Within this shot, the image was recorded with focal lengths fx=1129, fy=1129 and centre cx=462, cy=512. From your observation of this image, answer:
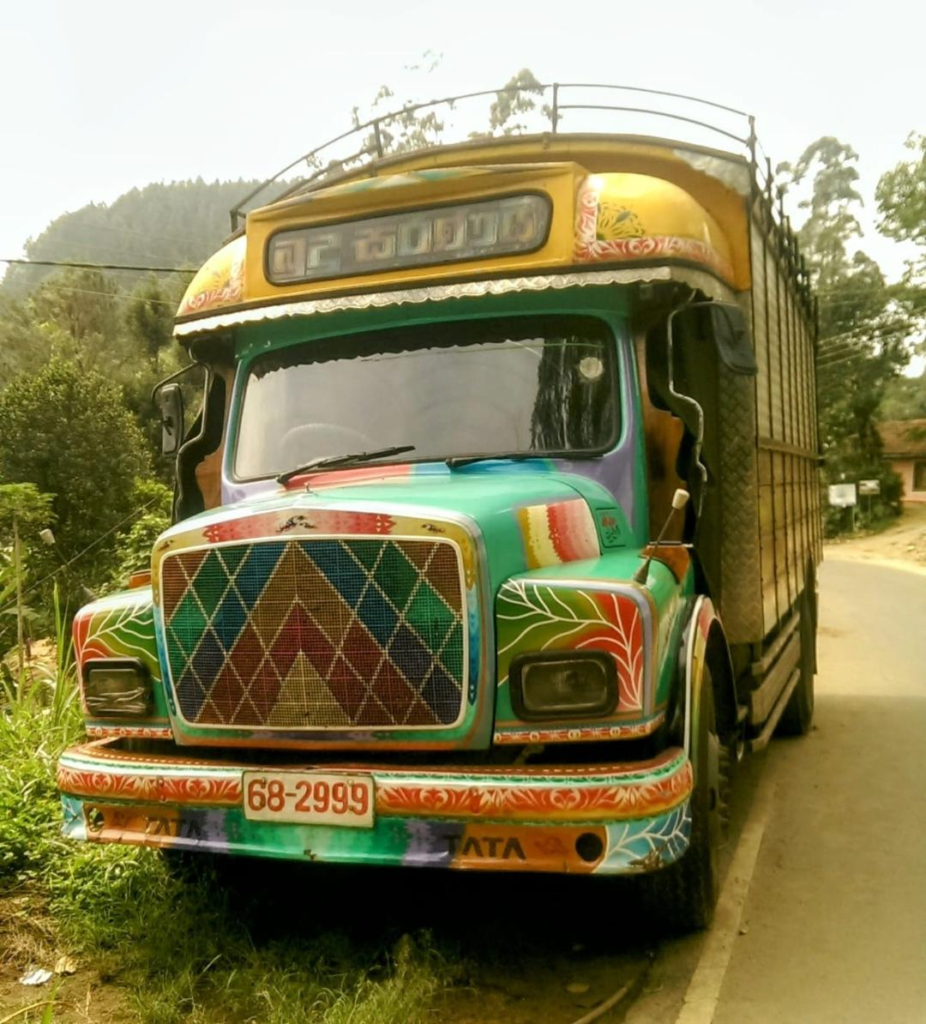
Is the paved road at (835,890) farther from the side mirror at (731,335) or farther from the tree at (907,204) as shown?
the tree at (907,204)

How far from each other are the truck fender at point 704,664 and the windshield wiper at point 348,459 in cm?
128

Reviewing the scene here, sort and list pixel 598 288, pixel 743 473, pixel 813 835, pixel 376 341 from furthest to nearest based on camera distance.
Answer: pixel 813 835 < pixel 743 473 < pixel 376 341 < pixel 598 288

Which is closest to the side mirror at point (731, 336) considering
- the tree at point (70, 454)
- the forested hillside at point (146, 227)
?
the tree at point (70, 454)

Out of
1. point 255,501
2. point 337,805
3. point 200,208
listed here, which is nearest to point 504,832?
point 337,805

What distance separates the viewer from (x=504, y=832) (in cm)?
324

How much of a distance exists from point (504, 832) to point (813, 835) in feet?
9.37

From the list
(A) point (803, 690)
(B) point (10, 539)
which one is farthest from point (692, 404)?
(B) point (10, 539)

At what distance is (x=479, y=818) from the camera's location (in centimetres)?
323

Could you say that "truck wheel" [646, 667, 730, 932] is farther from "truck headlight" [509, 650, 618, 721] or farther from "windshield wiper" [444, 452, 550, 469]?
"windshield wiper" [444, 452, 550, 469]

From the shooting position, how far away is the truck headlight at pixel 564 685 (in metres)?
3.28

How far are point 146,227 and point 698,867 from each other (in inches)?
5252

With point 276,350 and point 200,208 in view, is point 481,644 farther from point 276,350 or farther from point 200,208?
point 200,208

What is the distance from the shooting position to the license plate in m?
3.35

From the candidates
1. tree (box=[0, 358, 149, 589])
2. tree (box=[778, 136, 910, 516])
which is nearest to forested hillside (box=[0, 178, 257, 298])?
tree (box=[778, 136, 910, 516])
